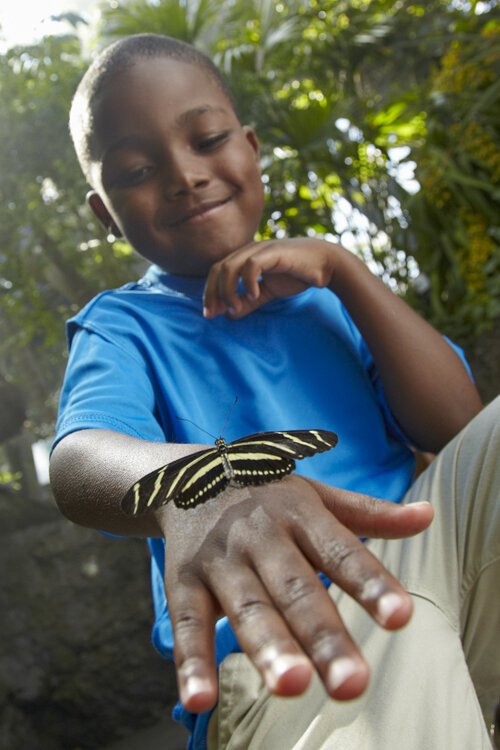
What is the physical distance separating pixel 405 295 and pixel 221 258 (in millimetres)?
2272

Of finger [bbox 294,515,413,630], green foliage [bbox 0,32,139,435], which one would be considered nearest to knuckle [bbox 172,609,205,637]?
finger [bbox 294,515,413,630]

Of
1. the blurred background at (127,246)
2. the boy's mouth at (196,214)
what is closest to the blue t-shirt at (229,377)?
the boy's mouth at (196,214)

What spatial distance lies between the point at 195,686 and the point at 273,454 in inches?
8.9

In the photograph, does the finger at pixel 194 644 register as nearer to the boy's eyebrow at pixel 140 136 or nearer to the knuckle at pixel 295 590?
the knuckle at pixel 295 590

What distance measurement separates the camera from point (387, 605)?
1.48 feet

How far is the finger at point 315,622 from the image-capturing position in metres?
0.42

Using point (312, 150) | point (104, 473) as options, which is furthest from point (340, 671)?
point (312, 150)

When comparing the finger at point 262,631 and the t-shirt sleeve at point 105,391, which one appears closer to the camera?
the finger at point 262,631

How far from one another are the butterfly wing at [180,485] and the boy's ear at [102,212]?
0.84 meters

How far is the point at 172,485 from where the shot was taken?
0.57 metres

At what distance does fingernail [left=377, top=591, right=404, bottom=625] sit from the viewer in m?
0.45

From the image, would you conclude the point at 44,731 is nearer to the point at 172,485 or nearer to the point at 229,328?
the point at 229,328

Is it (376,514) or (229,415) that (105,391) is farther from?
(376,514)

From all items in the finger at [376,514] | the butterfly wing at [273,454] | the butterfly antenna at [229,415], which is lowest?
the butterfly antenna at [229,415]
